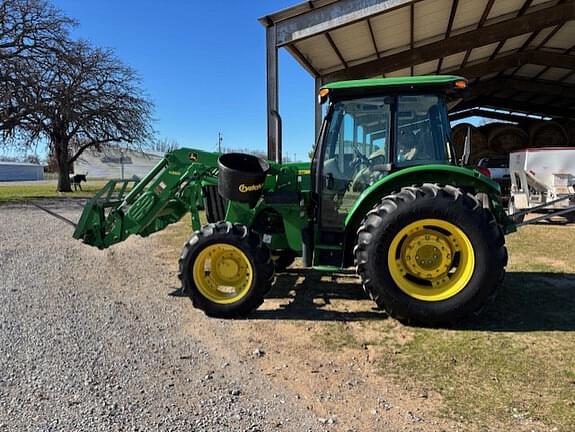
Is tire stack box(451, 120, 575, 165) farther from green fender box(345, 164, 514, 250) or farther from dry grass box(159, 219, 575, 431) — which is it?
green fender box(345, 164, 514, 250)

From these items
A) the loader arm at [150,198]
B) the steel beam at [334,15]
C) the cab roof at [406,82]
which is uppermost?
the steel beam at [334,15]

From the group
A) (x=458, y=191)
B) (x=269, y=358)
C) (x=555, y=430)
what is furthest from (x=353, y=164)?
(x=555, y=430)

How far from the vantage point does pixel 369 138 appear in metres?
4.71

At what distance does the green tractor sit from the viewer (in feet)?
13.7

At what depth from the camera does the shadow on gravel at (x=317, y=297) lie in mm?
4695

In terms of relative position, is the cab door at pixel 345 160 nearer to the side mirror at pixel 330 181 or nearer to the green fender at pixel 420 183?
the side mirror at pixel 330 181

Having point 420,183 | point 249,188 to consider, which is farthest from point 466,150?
point 249,188

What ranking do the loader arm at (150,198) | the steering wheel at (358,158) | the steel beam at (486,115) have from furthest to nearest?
the steel beam at (486,115), the loader arm at (150,198), the steering wheel at (358,158)

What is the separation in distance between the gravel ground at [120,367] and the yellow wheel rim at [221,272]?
31 cm

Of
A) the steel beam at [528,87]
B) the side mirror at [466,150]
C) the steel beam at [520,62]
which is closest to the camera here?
the side mirror at [466,150]

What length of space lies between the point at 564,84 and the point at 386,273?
19736 millimetres

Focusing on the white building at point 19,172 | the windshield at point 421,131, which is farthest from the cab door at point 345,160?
the white building at point 19,172

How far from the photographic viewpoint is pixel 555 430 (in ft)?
8.71

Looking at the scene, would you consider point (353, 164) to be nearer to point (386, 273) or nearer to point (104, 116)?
point (386, 273)
